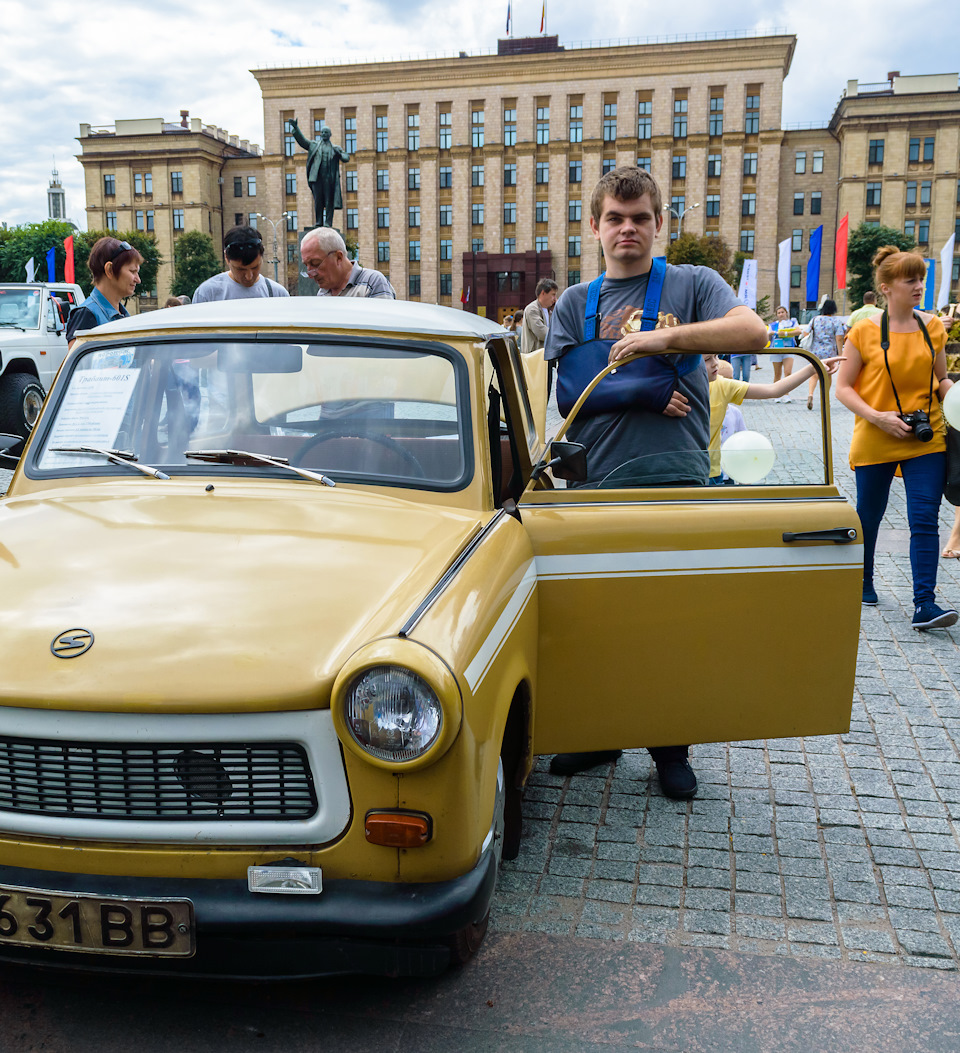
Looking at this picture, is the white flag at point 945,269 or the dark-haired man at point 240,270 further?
the white flag at point 945,269

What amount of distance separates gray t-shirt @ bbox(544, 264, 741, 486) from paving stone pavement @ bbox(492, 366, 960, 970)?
1.29 m

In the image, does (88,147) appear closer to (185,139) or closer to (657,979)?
(185,139)

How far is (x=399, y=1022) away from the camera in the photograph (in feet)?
9.18

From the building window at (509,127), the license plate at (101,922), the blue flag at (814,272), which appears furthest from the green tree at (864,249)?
the license plate at (101,922)

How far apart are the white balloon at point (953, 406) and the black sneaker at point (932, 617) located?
113 centimetres

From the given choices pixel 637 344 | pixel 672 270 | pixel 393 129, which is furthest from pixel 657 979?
pixel 393 129

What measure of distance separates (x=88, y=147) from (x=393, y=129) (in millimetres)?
32853

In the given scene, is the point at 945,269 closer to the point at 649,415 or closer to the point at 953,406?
the point at 953,406

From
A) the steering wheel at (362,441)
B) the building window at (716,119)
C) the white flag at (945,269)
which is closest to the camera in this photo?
the steering wheel at (362,441)

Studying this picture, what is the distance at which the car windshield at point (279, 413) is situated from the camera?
3465 mm

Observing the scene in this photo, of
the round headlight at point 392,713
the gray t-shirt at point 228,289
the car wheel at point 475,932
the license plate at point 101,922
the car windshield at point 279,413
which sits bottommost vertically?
the car wheel at point 475,932

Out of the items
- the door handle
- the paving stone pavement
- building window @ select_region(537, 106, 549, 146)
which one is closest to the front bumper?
the paving stone pavement

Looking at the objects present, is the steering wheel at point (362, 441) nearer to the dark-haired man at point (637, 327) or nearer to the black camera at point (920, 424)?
the dark-haired man at point (637, 327)

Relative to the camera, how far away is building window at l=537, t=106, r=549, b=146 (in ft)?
314
